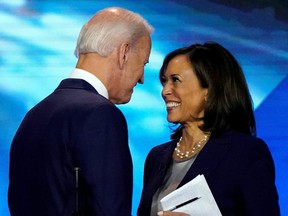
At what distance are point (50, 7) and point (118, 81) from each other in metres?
1.86

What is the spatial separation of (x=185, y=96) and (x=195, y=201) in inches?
16.5

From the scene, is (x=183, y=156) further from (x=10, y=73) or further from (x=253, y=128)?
(x=10, y=73)

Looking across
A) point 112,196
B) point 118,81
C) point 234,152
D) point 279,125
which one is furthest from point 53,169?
point 279,125

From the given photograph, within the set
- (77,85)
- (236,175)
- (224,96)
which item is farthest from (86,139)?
(224,96)

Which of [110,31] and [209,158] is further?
[209,158]

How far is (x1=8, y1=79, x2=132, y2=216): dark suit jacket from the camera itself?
1.66 m

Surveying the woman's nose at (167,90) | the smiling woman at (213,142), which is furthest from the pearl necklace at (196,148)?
the woman's nose at (167,90)

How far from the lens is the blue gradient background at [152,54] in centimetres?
353

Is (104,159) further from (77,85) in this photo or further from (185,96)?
(185,96)

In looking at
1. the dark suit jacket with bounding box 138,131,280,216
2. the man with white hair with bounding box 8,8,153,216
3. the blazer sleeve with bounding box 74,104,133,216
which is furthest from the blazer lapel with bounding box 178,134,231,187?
the blazer sleeve with bounding box 74,104,133,216

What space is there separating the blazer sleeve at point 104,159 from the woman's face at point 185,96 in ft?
2.44

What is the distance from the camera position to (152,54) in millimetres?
3602

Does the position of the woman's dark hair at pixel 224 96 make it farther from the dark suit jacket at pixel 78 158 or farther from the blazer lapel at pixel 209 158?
the dark suit jacket at pixel 78 158

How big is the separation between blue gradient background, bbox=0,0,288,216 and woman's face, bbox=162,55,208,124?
3.69 ft
